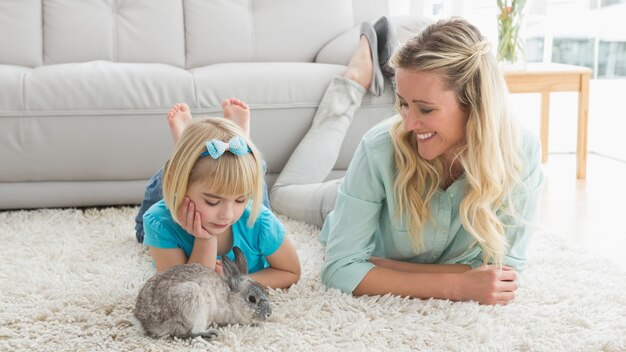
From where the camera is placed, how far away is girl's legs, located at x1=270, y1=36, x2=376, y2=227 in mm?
2289

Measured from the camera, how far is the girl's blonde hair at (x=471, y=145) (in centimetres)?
143

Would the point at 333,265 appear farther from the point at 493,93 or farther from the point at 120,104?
the point at 120,104

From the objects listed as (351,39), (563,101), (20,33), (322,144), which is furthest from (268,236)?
(563,101)

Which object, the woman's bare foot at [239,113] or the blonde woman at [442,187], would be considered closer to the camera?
the blonde woman at [442,187]

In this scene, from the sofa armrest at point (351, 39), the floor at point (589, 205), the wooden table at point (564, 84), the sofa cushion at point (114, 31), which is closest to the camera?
the floor at point (589, 205)

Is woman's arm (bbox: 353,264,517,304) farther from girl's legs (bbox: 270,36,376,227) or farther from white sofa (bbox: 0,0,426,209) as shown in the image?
white sofa (bbox: 0,0,426,209)

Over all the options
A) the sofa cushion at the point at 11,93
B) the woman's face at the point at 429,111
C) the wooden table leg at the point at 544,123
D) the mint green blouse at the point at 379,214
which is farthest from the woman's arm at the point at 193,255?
the wooden table leg at the point at 544,123

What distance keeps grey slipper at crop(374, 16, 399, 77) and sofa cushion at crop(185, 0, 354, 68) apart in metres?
0.51

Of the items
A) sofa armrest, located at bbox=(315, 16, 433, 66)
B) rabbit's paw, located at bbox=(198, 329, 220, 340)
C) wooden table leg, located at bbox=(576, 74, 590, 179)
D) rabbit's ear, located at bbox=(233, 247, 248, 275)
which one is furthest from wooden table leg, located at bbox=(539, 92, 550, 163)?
rabbit's paw, located at bbox=(198, 329, 220, 340)

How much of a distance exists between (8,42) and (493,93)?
2.10 metres

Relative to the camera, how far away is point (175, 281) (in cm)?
135

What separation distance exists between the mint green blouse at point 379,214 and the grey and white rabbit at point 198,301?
0.74 feet

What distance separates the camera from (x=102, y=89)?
2.40m

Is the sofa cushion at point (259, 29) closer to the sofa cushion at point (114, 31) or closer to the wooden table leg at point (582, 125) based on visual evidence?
the sofa cushion at point (114, 31)
